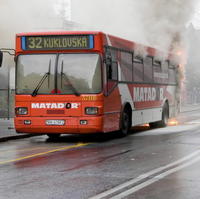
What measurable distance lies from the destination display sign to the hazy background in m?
7.38

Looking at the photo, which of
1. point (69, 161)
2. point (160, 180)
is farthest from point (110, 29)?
point (160, 180)

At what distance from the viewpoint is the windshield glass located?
50.5ft

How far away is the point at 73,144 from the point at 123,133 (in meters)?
2.38

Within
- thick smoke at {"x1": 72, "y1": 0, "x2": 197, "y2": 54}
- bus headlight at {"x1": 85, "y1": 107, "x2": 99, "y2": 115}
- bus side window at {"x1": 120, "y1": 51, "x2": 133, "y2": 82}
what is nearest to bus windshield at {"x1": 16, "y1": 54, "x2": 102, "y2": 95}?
bus headlight at {"x1": 85, "y1": 107, "x2": 99, "y2": 115}

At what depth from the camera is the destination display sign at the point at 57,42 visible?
15.3 m

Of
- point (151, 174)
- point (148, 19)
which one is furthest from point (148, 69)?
point (151, 174)

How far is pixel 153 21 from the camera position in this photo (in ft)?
82.9

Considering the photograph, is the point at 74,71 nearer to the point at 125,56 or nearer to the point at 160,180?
the point at 125,56

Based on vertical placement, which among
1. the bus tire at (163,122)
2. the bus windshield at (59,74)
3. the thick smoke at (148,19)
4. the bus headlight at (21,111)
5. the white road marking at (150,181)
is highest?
the thick smoke at (148,19)

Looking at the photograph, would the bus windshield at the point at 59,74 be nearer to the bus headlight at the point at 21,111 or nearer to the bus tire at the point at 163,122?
the bus headlight at the point at 21,111

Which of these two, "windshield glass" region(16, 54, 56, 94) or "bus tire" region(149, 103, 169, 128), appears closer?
"windshield glass" region(16, 54, 56, 94)

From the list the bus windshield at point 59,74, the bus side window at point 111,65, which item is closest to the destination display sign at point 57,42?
the bus windshield at point 59,74

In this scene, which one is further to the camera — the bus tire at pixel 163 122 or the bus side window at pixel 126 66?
the bus tire at pixel 163 122

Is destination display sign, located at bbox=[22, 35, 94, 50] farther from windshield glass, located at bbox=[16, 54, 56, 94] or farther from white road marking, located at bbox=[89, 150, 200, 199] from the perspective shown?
white road marking, located at bbox=[89, 150, 200, 199]
